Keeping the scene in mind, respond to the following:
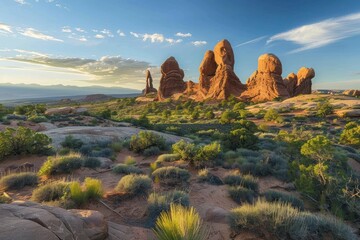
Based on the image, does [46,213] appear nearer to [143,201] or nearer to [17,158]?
[143,201]

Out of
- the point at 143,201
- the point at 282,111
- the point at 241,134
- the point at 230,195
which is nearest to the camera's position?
the point at 143,201

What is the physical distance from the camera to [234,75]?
6562cm

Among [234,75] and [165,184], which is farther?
[234,75]

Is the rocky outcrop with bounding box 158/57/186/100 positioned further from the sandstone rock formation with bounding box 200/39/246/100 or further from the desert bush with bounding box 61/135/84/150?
the desert bush with bounding box 61/135/84/150

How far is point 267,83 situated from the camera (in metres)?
59.0

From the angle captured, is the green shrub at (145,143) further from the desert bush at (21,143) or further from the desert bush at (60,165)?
the desert bush at (60,165)

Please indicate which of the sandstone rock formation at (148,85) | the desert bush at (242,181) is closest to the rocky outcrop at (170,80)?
the sandstone rock formation at (148,85)

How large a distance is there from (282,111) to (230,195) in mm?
37448

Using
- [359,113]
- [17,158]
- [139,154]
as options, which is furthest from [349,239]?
[359,113]

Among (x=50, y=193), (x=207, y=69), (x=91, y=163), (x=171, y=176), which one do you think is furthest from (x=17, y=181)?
(x=207, y=69)

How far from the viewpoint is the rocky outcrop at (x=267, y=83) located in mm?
57844

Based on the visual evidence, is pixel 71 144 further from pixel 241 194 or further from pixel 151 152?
pixel 241 194

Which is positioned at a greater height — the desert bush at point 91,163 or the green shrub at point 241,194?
the desert bush at point 91,163

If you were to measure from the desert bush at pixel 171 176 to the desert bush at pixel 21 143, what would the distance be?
21.7 ft
